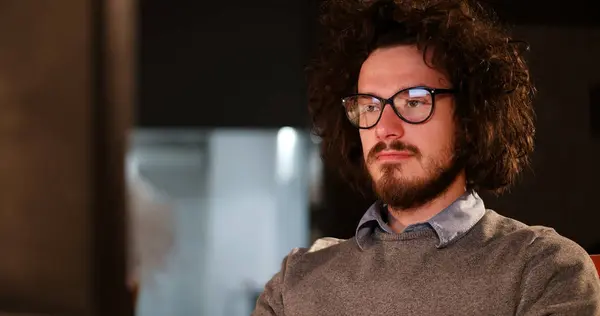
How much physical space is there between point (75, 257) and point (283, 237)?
3.11 meters

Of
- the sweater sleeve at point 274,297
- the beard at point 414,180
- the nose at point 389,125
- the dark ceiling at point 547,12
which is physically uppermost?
the dark ceiling at point 547,12

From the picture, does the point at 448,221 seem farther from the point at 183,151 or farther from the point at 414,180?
the point at 183,151

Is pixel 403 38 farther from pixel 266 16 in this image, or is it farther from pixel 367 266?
pixel 266 16

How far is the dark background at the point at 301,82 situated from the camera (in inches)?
77.1

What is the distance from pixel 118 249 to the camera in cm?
36

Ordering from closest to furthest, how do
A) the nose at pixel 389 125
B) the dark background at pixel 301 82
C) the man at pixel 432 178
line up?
the man at pixel 432 178
the nose at pixel 389 125
the dark background at pixel 301 82

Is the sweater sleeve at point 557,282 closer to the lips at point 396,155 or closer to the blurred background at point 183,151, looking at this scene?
the lips at point 396,155

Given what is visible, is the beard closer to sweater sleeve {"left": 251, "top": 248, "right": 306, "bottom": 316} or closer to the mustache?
the mustache

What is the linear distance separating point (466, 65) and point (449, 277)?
46cm

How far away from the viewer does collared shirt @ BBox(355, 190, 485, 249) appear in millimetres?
1452

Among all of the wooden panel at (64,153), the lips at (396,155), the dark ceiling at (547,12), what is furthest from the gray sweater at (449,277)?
the wooden panel at (64,153)

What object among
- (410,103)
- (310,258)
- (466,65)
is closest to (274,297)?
(310,258)

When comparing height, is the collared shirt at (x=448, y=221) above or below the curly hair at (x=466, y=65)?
below

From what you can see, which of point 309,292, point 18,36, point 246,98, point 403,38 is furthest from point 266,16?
point 18,36
